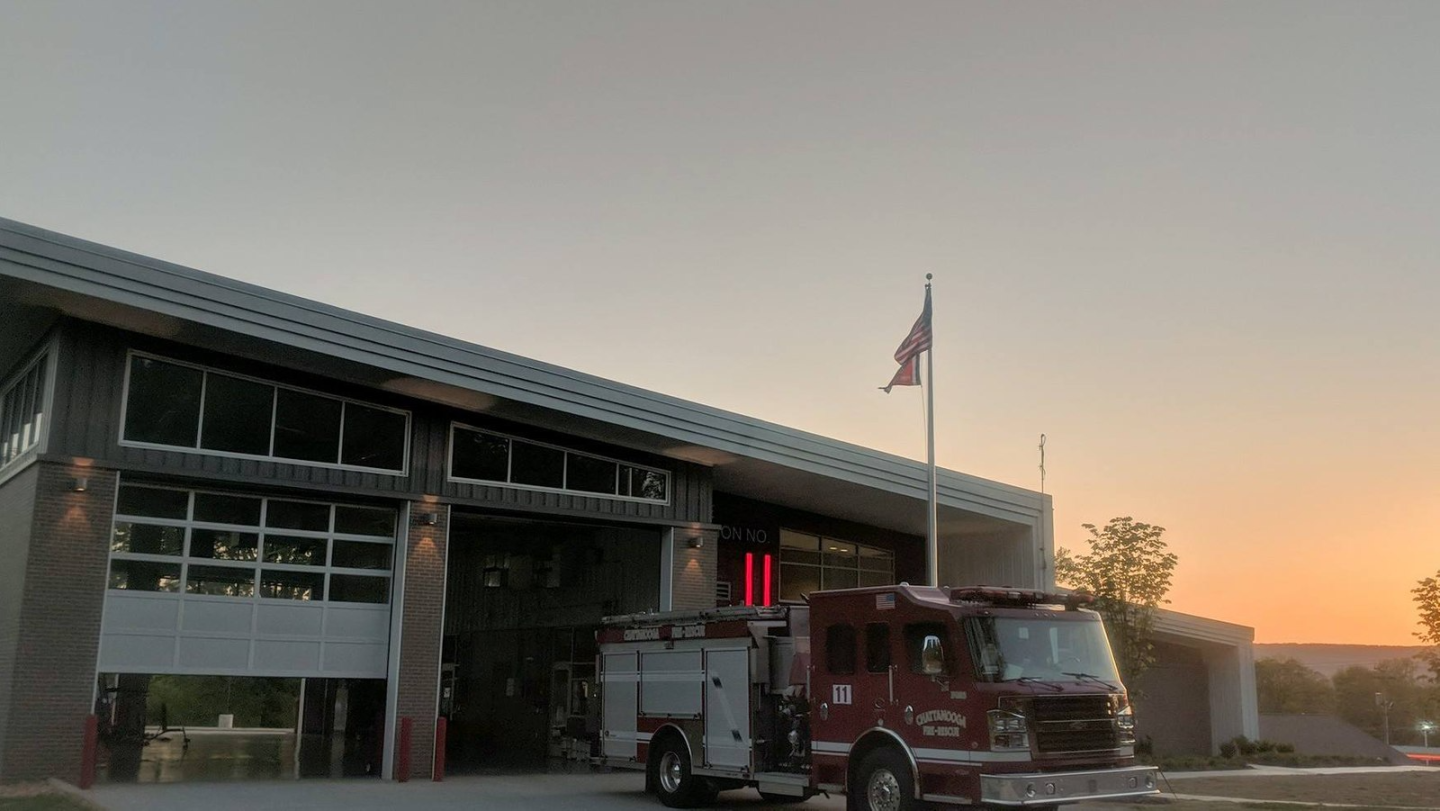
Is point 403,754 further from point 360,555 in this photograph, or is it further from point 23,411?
point 23,411

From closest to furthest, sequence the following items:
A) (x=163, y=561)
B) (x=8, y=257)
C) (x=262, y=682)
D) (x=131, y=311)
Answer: (x=8, y=257) < (x=131, y=311) < (x=163, y=561) < (x=262, y=682)

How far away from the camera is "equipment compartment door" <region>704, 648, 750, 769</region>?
54.1 feet

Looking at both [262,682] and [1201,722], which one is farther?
[262,682]

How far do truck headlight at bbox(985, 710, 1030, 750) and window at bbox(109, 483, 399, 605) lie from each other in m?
12.0

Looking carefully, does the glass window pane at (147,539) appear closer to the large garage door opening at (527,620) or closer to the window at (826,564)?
the large garage door opening at (527,620)

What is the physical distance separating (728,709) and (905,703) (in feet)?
10.5

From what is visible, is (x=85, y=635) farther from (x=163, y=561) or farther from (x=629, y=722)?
(x=629, y=722)

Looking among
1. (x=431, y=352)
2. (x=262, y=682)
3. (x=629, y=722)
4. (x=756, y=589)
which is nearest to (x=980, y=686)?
(x=629, y=722)

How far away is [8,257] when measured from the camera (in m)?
16.9

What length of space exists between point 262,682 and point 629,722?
142ft

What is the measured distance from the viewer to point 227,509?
20547 millimetres

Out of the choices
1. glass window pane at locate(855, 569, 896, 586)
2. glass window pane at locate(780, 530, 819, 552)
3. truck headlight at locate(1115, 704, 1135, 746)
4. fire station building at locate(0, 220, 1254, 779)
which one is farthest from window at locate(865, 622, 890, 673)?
glass window pane at locate(855, 569, 896, 586)

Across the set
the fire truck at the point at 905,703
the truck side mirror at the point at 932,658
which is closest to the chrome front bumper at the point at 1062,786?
the fire truck at the point at 905,703

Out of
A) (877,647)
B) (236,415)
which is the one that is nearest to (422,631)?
(236,415)
